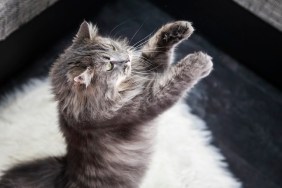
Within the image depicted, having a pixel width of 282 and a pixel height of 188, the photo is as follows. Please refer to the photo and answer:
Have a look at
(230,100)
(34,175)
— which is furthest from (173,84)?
(230,100)

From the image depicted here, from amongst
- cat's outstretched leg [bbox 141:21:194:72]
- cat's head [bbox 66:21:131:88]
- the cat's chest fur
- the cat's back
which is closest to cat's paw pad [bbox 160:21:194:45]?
cat's outstretched leg [bbox 141:21:194:72]

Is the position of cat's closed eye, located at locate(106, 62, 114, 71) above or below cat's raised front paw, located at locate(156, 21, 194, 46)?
below

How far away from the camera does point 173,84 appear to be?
1.10 metres

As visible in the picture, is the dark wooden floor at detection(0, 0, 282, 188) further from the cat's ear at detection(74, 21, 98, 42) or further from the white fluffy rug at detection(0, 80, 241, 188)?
the cat's ear at detection(74, 21, 98, 42)

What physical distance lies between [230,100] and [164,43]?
52 cm

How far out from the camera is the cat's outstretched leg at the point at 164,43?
1.18 m

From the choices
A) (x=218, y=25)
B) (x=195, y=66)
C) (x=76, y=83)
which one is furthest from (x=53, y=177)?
(x=218, y=25)

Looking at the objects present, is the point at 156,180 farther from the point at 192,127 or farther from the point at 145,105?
the point at 145,105

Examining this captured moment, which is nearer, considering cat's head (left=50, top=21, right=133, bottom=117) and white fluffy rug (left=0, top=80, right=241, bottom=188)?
cat's head (left=50, top=21, right=133, bottom=117)

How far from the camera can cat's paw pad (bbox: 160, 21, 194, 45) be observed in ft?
3.85

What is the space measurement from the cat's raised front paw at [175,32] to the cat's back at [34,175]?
1.43 ft

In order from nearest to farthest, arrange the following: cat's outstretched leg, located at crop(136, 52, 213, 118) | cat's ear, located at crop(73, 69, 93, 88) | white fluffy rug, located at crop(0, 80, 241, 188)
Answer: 1. cat's ear, located at crop(73, 69, 93, 88)
2. cat's outstretched leg, located at crop(136, 52, 213, 118)
3. white fluffy rug, located at crop(0, 80, 241, 188)

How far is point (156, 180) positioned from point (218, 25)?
603 millimetres

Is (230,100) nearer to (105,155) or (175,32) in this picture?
(175,32)
